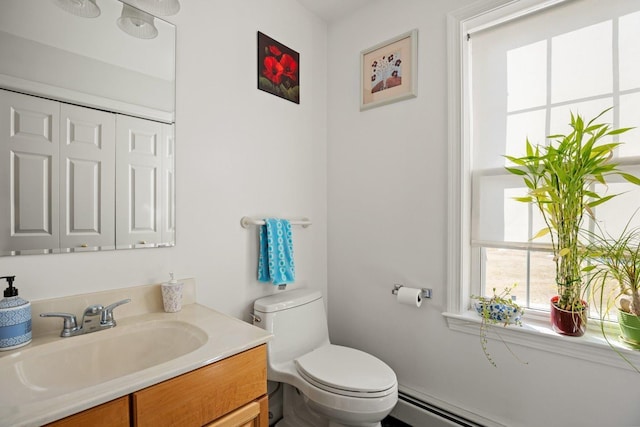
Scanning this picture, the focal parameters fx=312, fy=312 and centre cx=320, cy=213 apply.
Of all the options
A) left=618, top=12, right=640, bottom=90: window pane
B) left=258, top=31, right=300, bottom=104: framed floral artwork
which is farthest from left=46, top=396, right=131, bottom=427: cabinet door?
left=618, top=12, right=640, bottom=90: window pane

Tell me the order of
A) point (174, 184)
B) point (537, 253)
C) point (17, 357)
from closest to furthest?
point (17, 357)
point (174, 184)
point (537, 253)

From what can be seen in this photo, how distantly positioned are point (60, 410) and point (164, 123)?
1.06 metres

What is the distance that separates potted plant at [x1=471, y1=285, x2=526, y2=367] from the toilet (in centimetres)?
49

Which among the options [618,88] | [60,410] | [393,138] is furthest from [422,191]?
[60,410]

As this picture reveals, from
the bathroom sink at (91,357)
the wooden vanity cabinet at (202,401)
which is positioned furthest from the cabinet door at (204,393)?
the bathroom sink at (91,357)

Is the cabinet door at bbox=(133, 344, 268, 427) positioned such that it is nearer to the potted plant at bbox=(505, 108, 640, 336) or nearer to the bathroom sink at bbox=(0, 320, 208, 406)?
the bathroom sink at bbox=(0, 320, 208, 406)

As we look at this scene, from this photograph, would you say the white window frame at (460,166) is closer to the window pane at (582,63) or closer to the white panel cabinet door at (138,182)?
the window pane at (582,63)

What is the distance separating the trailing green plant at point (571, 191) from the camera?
1.22 meters

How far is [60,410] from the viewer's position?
0.63 m

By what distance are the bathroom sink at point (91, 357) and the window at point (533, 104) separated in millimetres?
1434

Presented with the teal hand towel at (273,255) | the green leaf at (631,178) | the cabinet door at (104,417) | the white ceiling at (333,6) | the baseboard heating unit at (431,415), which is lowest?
the baseboard heating unit at (431,415)

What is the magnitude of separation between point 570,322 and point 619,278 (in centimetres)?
25

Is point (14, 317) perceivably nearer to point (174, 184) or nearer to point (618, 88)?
point (174, 184)

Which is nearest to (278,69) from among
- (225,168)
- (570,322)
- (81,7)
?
(225,168)
